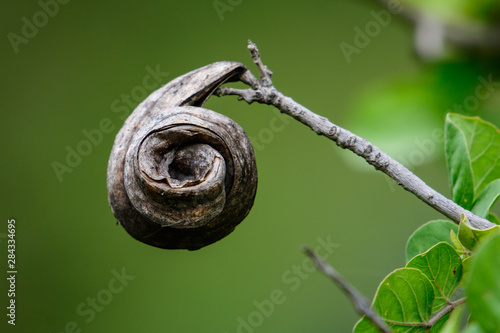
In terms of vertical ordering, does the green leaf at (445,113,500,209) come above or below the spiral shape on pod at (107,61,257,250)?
below

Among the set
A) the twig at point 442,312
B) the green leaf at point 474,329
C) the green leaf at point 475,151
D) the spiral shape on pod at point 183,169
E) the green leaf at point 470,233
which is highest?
the spiral shape on pod at point 183,169

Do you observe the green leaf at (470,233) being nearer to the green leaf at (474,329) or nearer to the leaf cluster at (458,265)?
the leaf cluster at (458,265)

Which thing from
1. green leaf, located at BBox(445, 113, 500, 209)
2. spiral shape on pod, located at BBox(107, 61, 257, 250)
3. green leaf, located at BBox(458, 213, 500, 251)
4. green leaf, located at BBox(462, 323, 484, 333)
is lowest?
green leaf, located at BBox(462, 323, 484, 333)

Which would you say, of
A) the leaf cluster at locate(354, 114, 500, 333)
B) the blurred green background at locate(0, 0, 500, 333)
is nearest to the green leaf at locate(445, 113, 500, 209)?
the leaf cluster at locate(354, 114, 500, 333)

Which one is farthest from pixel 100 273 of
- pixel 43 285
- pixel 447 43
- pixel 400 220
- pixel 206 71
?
pixel 206 71

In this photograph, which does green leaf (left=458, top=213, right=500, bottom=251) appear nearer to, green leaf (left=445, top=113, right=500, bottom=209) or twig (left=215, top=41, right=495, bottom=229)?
twig (left=215, top=41, right=495, bottom=229)

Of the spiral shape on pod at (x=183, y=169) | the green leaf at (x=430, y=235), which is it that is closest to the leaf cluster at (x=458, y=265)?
the green leaf at (x=430, y=235)
